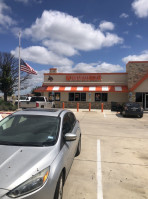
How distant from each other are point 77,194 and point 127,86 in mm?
23697

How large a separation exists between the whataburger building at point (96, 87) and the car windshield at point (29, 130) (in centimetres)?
2117

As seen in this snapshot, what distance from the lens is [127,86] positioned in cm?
2519

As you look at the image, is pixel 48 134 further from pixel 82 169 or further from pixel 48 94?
pixel 48 94

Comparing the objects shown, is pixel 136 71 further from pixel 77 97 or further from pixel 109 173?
pixel 109 173

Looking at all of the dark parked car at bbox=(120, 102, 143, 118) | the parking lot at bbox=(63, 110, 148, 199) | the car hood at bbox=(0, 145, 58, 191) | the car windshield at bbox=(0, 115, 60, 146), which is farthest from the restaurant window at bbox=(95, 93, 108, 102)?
the car hood at bbox=(0, 145, 58, 191)

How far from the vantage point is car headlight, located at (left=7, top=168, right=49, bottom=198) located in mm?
2002

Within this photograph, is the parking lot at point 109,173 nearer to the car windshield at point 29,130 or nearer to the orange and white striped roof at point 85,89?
the car windshield at point 29,130

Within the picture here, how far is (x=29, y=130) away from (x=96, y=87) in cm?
2264

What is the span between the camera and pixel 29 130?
3594 millimetres

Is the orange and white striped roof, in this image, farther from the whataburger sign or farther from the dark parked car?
the dark parked car

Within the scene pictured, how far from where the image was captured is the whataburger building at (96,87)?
2367 cm

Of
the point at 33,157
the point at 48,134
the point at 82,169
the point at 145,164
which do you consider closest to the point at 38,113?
the point at 48,134

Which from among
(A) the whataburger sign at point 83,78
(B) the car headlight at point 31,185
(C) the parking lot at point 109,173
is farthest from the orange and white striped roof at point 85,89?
(B) the car headlight at point 31,185

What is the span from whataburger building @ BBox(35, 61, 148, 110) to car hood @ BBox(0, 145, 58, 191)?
2213cm
